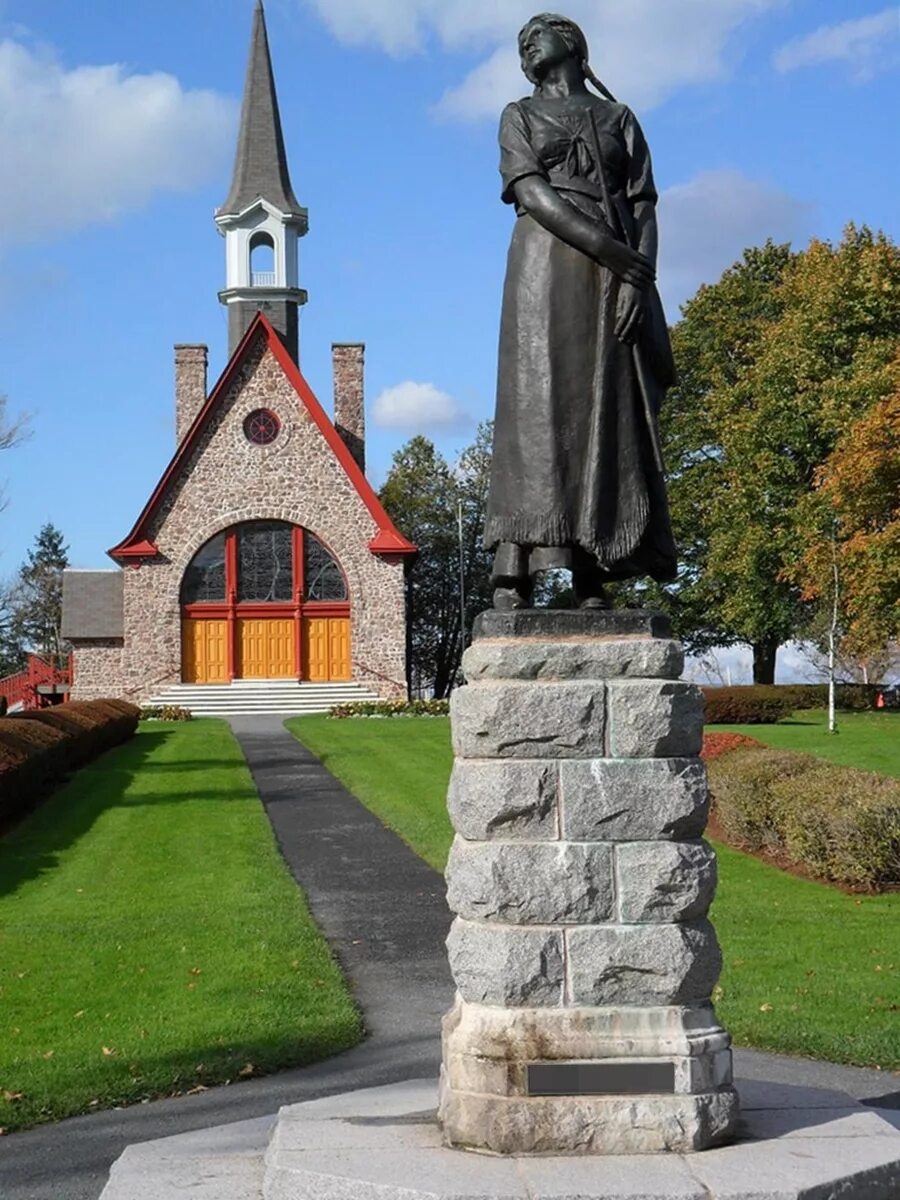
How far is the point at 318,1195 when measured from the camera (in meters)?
5.16

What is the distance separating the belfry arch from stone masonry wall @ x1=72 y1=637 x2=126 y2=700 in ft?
6.71

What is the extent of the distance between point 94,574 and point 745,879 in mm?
34371

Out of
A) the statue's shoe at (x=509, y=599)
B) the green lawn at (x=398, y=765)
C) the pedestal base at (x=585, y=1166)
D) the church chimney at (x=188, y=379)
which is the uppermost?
the church chimney at (x=188, y=379)

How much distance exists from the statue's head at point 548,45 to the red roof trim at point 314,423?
3532 cm

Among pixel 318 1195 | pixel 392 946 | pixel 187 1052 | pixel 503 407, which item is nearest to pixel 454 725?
pixel 503 407

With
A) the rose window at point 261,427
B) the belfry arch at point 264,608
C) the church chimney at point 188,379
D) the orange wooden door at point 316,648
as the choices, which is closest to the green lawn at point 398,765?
the orange wooden door at point 316,648

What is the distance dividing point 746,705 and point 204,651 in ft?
53.5

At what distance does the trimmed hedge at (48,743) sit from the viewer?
17.7 metres

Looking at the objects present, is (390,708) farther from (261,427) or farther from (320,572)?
(261,427)

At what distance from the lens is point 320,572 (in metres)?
42.8

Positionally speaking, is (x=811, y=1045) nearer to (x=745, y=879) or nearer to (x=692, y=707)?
(x=692, y=707)

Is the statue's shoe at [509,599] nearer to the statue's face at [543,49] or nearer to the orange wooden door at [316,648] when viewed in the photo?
the statue's face at [543,49]

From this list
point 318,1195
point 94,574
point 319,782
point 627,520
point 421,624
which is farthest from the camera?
point 421,624

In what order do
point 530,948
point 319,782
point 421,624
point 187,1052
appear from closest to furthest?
point 530,948, point 187,1052, point 319,782, point 421,624
